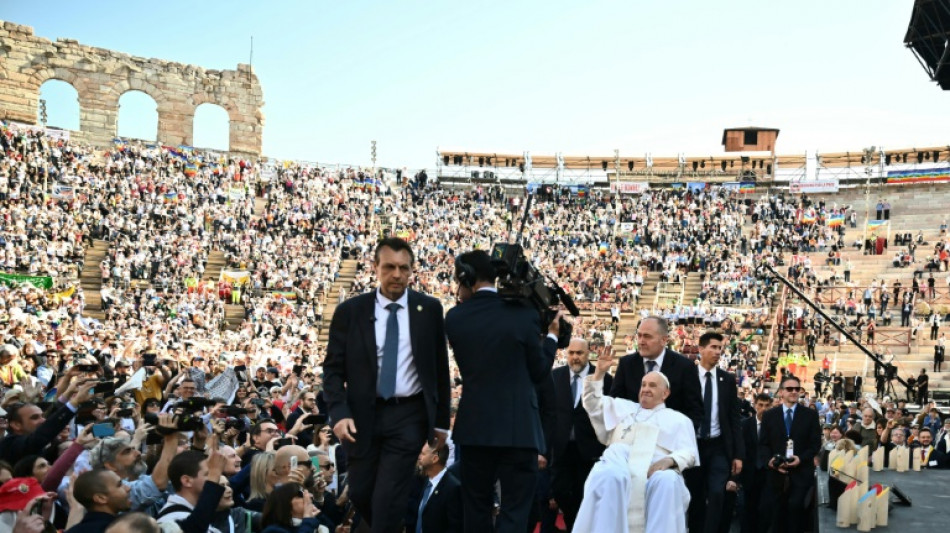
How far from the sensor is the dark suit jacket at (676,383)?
7840mm

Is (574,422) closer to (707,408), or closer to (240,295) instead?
(707,408)

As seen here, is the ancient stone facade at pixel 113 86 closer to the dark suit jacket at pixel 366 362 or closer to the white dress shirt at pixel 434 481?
the white dress shirt at pixel 434 481

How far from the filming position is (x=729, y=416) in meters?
8.60

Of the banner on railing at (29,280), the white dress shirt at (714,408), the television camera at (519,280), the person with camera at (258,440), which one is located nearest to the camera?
the television camera at (519,280)

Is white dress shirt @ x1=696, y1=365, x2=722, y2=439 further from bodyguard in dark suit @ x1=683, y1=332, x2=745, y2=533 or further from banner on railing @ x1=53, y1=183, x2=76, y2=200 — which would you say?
banner on railing @ x1=53, y1=183, x2=76, y2=200

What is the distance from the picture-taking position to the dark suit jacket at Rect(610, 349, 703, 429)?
7840mm

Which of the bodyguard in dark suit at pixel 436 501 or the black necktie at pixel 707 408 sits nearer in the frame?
the bodyguard in dark suit at pixel 436 501

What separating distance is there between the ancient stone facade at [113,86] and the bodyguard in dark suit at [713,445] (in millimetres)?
41025

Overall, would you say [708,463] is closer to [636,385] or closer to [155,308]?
[636,385]

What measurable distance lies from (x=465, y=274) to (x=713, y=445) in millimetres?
3547

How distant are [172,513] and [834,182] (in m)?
48.0

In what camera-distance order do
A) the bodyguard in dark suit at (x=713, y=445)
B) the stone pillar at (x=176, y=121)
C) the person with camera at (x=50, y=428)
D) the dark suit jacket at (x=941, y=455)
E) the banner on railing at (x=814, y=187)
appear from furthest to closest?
the banner on railing at (x=814, y=187)
the stone pillar at (x=176, y=121)
the dark suit jacket at (x=941, y=455)
the bodyguard in dark suit at (x=713, y=445)
the person with camera at (x=50, y=428)

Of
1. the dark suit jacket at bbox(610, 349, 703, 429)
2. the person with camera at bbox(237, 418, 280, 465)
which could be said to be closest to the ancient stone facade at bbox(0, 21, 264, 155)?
the person with camera at bbox(237, 418, 280, 465)

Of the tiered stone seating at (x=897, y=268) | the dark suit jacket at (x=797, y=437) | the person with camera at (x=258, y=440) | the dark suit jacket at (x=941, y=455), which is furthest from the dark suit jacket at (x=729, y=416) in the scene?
the tiered stone seating at (x=897, y=268)
